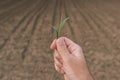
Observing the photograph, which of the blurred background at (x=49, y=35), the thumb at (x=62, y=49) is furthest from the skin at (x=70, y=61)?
the blurred background at (x=49, y=35)

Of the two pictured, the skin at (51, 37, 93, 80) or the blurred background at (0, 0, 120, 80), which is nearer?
the skin at (51, 37, 93, 80)

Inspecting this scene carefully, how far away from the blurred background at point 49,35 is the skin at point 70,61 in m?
2.36

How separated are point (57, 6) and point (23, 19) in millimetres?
1228

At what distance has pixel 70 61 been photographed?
1.31 m

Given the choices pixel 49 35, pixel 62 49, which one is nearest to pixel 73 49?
pixel 62 49

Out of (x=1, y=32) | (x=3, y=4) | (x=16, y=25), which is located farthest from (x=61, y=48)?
(x=3, y=4)

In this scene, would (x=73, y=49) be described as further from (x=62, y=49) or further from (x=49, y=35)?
(x=49, y=35)

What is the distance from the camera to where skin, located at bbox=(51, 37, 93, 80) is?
1.29 m

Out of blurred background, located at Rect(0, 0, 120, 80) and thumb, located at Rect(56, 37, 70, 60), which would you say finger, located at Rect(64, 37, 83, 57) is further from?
blurred background, located at Rect(0, 0, 120, 80)

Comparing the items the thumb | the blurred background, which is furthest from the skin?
the blurred background

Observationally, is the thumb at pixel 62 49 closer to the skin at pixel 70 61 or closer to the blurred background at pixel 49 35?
the skin at pixel 70 61

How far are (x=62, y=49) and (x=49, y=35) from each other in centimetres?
359

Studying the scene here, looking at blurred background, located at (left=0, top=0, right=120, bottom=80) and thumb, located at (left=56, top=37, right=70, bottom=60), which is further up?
thumb, located at (left=56, top=37, right=70, bottom=60)

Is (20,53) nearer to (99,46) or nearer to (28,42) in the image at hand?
(28,42)
